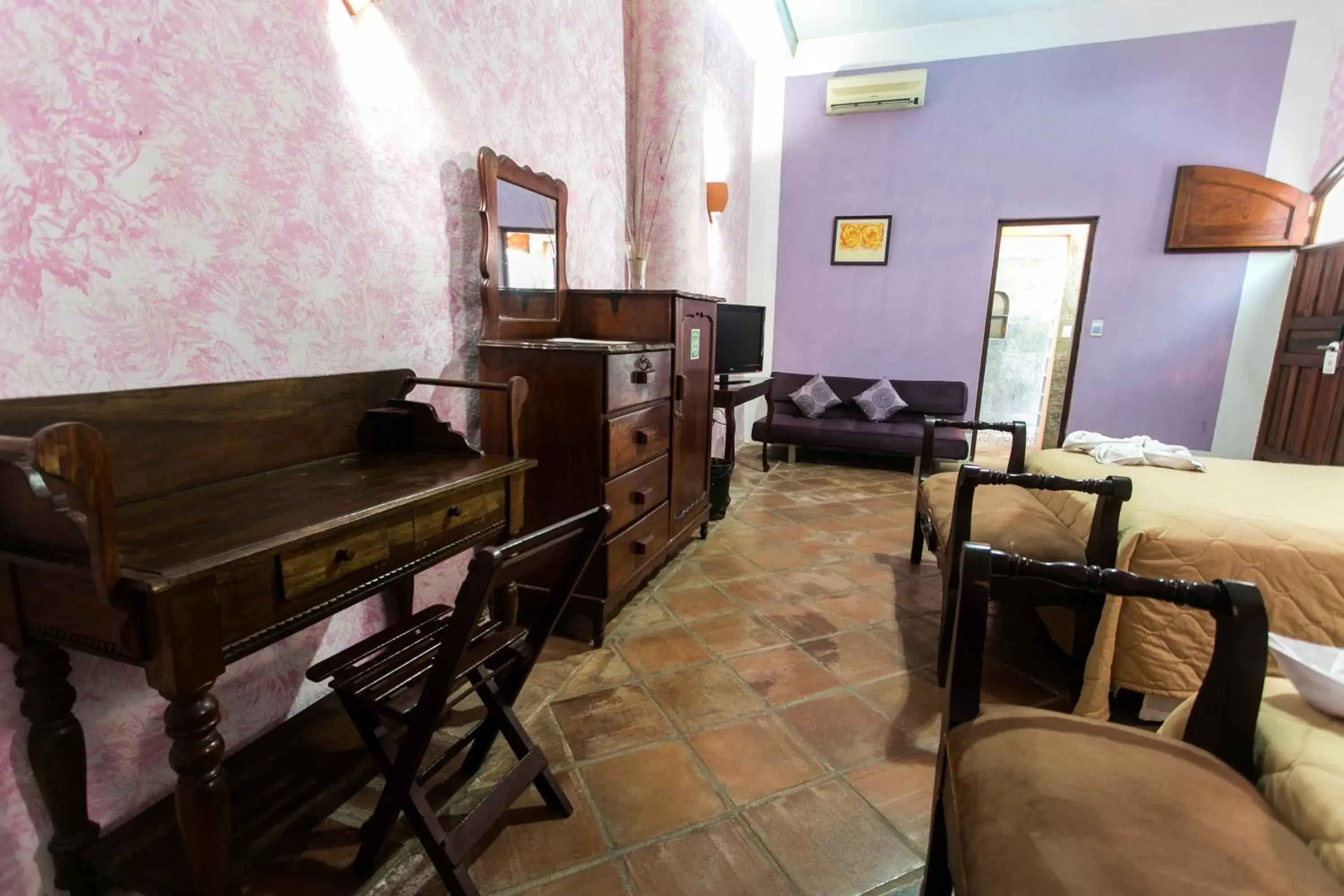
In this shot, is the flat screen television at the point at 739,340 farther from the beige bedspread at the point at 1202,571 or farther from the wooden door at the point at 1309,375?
the wooden door at the point at 1309,375

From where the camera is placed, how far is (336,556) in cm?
118

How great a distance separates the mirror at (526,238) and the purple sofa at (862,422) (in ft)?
9.88

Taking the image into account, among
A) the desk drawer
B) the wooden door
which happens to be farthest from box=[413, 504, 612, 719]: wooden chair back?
the wooden door

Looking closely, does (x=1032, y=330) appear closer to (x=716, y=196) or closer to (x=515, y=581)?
(x=716, y=196)

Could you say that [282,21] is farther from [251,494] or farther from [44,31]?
[251,494]

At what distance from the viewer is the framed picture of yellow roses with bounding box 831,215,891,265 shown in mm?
5688

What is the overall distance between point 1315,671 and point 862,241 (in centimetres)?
536

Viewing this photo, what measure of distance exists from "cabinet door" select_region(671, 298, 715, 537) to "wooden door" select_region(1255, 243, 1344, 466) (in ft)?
13.4

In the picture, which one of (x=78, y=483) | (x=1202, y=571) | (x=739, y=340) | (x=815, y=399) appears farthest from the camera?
(x=815, y=399)

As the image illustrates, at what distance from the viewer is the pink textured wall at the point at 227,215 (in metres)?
1.12

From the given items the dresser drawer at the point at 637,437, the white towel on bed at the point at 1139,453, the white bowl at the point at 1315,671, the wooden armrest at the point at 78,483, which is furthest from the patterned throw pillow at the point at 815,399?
the wooden armrest at the point at 78,483

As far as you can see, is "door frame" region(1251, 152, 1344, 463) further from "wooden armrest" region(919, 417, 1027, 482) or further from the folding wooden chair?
the folding wooden chair

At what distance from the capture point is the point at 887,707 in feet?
6.49

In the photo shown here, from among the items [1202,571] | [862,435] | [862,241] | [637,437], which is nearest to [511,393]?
[637,437]
